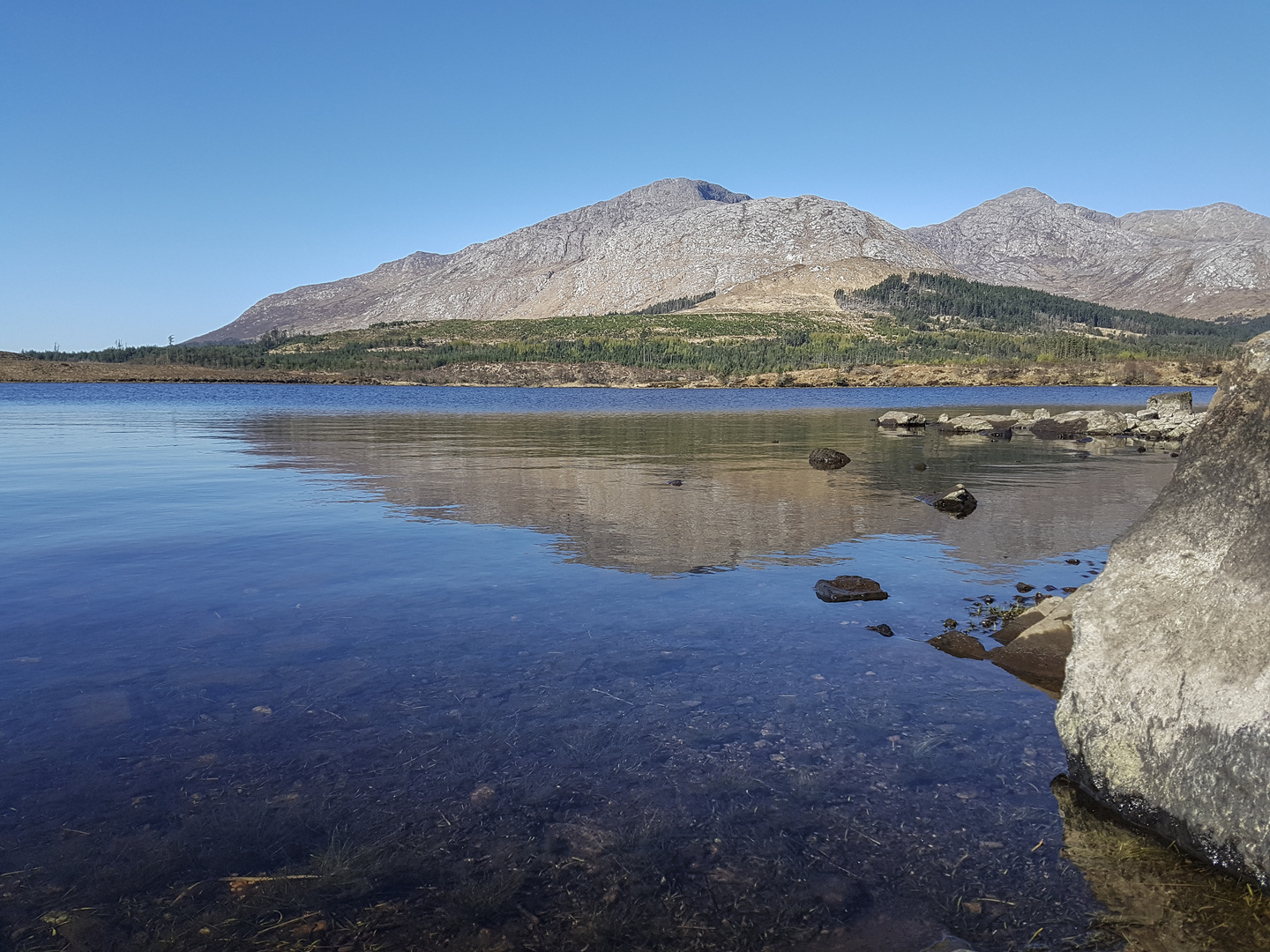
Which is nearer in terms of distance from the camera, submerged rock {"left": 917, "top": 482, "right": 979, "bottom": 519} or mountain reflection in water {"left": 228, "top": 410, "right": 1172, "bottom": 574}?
mountain reflection in water {"left": 228, "top": 410, "right": 1172, "bottom": 574}

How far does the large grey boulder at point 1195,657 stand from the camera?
616 centimetres

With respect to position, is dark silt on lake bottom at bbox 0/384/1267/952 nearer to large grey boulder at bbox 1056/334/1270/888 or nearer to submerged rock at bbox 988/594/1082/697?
submerged rock at bbox 988/594/1082/697

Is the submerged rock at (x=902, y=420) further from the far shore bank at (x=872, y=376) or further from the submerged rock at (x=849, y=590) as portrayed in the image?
the far shore bank at (x=872, y=376)

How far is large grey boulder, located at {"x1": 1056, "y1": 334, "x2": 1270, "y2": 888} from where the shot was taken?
6156 mm

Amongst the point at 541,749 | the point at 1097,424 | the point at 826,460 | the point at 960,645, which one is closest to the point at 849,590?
the point at 960,645

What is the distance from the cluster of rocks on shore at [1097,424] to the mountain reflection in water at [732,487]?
2.73m

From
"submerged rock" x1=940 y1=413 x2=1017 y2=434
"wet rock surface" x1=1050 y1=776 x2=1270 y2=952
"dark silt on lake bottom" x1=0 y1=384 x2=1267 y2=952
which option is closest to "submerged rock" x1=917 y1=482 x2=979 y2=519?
"dark silt on lake bottom" x1=0 y1=384 x2=1267 y2=952

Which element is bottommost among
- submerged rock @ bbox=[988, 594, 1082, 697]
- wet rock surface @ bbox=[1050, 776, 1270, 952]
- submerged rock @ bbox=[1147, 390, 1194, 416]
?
wet rock surface @ bbox=[1050, 776, 1270, 952]

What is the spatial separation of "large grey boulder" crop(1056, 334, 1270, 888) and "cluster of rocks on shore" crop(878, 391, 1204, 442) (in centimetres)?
4610

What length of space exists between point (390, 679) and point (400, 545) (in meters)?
8.25

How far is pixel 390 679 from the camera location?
9.98 metres

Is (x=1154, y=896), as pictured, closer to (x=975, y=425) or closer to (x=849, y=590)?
(x=849, y=590)

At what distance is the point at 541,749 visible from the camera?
8242mm

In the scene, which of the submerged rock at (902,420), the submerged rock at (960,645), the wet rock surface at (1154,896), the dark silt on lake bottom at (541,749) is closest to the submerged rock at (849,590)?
the dark silt on lake bottom at (541,749)
